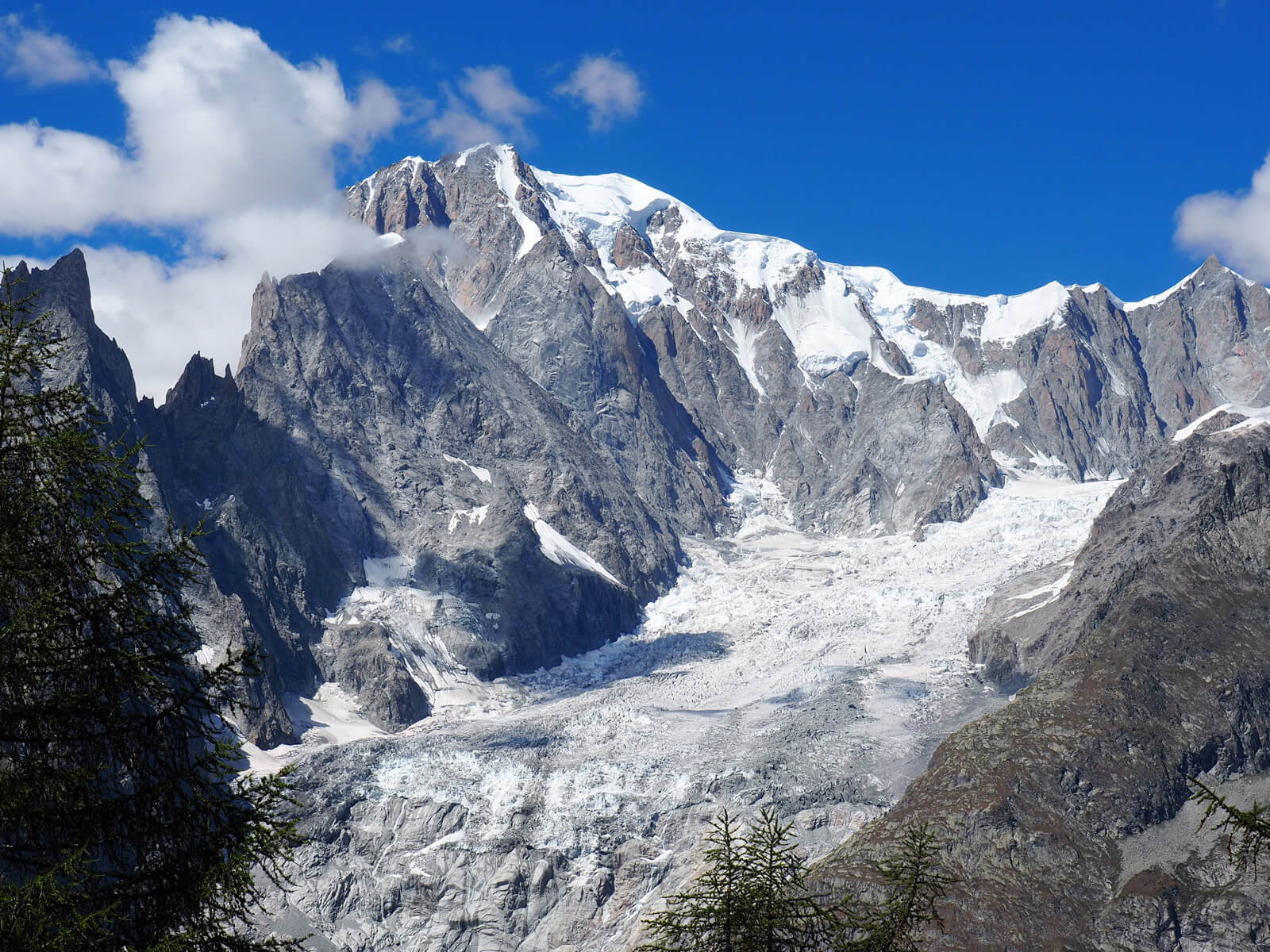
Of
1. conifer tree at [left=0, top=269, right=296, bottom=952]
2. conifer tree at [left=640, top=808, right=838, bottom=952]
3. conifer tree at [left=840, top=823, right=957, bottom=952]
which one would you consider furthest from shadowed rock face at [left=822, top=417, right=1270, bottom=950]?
conifer tree at [left=0, top=269, right=296, bottom=952]

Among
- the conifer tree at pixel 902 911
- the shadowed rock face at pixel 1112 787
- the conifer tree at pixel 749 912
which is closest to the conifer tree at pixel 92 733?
the conifer tree at pixel 749 912

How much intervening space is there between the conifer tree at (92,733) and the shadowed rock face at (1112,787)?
5082 inches

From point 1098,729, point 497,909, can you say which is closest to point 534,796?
point 497,909

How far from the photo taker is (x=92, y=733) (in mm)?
13359

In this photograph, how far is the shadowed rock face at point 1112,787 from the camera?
5497 inches

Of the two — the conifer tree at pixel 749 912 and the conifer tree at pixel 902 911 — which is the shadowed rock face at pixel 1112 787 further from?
the conifer tree at pixel 749 912

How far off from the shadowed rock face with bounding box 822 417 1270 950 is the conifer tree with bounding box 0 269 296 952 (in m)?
129

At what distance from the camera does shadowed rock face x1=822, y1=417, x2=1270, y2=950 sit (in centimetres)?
13962

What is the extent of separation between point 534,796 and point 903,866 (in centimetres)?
18562

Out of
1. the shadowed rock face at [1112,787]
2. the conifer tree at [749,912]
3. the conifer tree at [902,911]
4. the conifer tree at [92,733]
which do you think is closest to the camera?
the conifer tree at [92,733]

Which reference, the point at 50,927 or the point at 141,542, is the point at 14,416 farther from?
Answer: the point at 50,927

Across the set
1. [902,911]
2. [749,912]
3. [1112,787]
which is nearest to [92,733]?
[749,912]

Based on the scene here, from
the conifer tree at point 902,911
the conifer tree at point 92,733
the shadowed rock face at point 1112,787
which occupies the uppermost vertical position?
the conifer tree at point 92,733

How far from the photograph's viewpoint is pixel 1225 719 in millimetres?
177375
